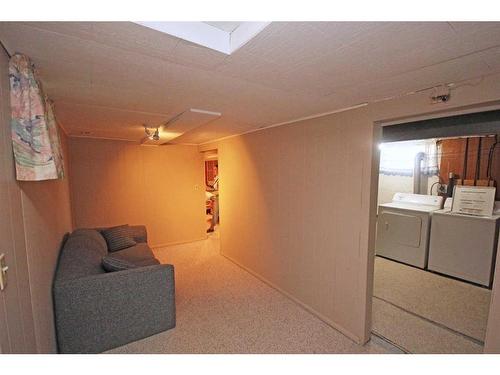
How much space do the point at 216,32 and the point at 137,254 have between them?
2803 mm

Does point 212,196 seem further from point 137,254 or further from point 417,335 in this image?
point 417,335

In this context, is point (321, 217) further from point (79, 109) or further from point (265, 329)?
point (79, 109)

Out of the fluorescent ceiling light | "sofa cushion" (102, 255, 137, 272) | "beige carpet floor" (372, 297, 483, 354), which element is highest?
the fluorescent ceiling light

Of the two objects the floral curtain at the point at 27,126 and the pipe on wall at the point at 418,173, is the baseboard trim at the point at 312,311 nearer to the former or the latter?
the floral curtain at the point at 27,126

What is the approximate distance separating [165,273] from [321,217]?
165 cm

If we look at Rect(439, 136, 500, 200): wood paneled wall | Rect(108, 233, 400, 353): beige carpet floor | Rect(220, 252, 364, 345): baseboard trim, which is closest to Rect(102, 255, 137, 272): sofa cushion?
Rect(108, 233, 400, 353): beige carpet floor

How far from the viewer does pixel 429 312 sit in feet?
8.38

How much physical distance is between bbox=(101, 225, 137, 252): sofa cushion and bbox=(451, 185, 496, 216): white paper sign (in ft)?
15.6

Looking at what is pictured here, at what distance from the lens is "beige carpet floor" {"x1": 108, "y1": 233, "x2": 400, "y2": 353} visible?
2.03 m

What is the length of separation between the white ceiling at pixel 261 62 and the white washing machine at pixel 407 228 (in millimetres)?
2657

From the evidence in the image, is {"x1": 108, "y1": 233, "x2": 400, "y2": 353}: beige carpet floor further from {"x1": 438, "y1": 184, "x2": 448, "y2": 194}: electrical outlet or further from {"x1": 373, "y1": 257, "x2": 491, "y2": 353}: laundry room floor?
{"x1": 438, "y1": 184, "x2": 448, "y2": 194}: electrical outlet

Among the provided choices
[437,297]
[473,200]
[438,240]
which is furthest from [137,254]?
[473,200]

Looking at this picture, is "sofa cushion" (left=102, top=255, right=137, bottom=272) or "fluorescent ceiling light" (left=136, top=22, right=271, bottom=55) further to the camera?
"sofa cushion" (left=102, top=255, right=137, bottom=272)

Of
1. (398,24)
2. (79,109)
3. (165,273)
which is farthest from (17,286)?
(398,24)
